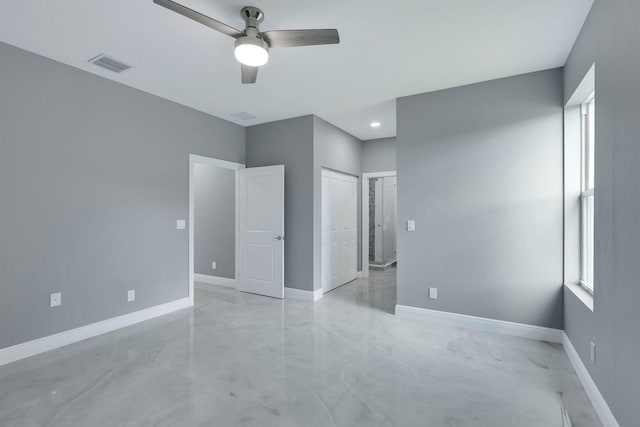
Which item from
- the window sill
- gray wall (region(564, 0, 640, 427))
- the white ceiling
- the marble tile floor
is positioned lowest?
the marble tile floor

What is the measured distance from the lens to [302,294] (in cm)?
457

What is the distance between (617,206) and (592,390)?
50.9 inches

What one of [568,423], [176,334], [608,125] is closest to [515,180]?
[608,125]

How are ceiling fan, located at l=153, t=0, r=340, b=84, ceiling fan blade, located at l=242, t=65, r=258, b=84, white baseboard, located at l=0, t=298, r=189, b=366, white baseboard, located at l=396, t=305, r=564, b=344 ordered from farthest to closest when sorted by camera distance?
white baseboard, located at l=396, t=305, r=564, b=344
white baseboard, located at l=0, t=298, r=189, b=366
ceiling fan blade, located at l=242, t=65, r=258, b=84
ceiling fan, located at l=153, t=0, r=340, b=84

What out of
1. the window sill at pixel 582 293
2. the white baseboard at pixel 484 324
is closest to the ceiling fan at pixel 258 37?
the window sill at pixel 582 293

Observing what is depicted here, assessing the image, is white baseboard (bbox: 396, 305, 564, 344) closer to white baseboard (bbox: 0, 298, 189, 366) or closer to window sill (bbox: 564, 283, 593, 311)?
window sill (bbox: 564, 283, 593, 311)

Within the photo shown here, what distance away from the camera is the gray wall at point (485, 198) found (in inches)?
122

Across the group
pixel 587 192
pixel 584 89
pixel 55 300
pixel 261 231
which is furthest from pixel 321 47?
pixel 55 300

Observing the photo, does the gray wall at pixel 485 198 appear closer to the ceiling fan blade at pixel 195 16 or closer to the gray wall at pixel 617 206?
the gray wall at pixel 617 206

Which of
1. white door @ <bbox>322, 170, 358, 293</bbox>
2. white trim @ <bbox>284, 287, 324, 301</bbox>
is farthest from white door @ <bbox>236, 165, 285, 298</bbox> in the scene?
white door @ <bbox>322, 170, 358, 293</bbox>

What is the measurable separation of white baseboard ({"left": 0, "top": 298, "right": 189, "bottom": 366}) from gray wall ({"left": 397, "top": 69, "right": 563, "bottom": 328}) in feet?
9.87

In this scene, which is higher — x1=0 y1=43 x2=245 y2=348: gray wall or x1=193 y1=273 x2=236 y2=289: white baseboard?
x1=0 y1=43 x2=245 y2=348: gray wall

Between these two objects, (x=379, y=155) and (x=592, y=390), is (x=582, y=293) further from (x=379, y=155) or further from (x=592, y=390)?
(x=379, y=155)

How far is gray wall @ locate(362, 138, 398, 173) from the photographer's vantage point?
19.2 feet
